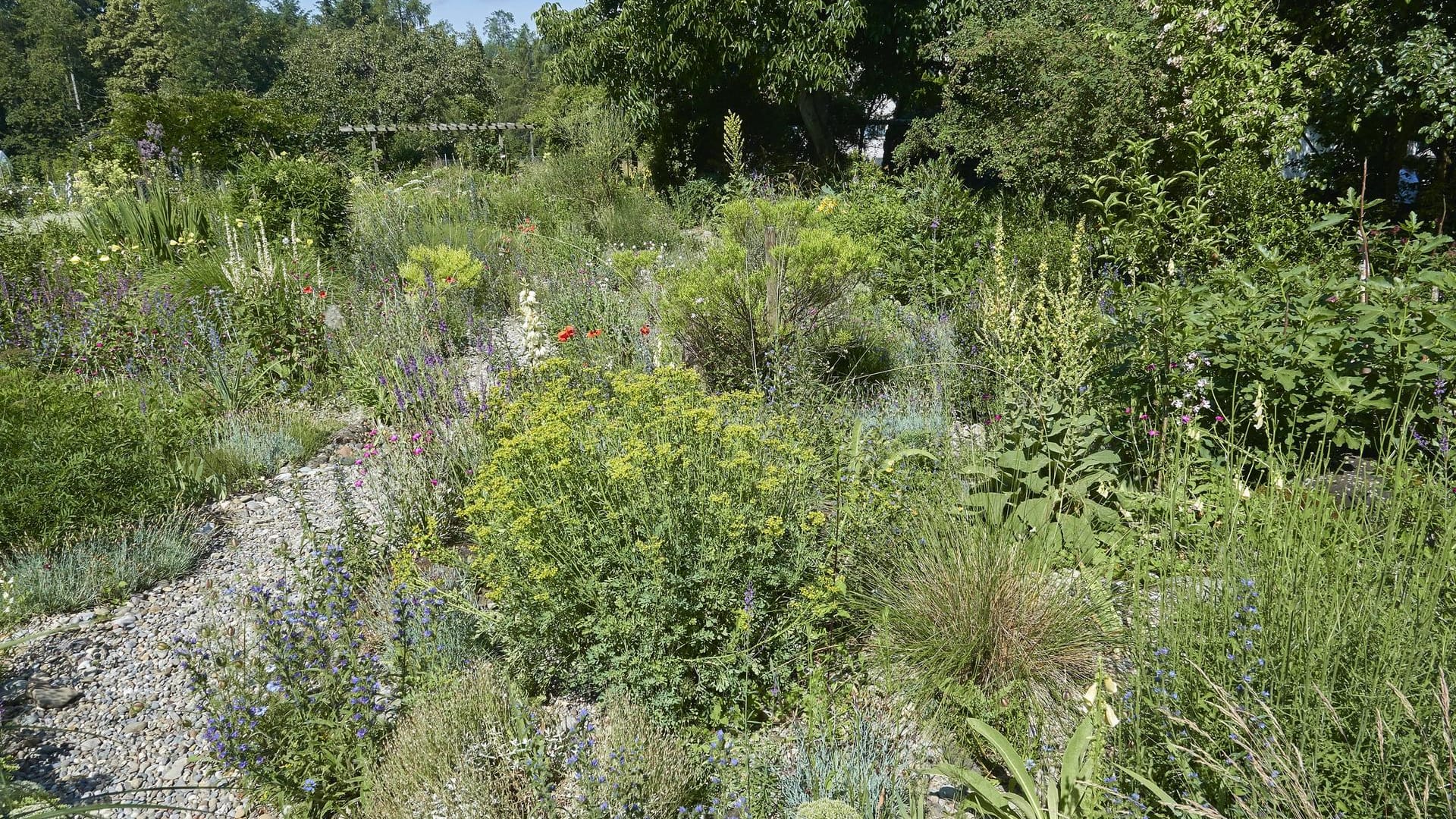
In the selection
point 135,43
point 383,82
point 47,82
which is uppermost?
point 135,43

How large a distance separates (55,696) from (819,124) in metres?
12.5

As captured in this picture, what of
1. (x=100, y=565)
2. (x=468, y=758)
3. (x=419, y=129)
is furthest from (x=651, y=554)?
(x=419, y=129)

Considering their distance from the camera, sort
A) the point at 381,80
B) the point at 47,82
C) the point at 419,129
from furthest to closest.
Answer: the point at 47,82
the point at 381,80
the point at 419,129

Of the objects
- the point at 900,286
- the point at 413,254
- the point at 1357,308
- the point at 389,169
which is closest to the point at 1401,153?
the point at 900,286

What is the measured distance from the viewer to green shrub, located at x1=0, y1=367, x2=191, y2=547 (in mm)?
3369

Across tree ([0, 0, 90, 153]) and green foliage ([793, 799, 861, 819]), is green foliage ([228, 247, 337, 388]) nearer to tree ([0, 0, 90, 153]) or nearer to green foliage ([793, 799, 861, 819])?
green foliage ([793, 799, 861, 819])

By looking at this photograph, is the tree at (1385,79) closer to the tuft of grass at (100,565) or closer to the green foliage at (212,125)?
the tuft of grass at (100,565)

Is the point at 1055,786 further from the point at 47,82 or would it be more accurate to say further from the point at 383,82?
the point at 47,82

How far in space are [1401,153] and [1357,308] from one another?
5367 mm

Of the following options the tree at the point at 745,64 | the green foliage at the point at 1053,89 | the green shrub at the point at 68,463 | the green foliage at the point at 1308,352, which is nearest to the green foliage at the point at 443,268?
the green shrub at the point at 68,463

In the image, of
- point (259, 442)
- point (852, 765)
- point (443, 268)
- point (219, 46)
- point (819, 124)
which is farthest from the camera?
point (219, 46)

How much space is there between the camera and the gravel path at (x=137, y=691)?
2410mm

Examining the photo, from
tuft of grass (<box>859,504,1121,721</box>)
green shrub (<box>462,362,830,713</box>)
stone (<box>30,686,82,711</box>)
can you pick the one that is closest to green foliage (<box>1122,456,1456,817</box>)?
tuft of grass (<box>859,504,1121,721</box>)

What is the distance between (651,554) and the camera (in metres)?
2.34
